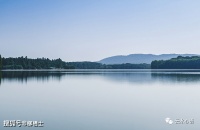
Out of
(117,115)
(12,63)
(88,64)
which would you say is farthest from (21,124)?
(88,64)

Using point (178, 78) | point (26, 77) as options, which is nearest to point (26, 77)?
point (26, 77)

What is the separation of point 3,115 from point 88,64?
508 ft

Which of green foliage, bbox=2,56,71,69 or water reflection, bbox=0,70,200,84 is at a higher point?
green foliage, bbox=2,56,71,69

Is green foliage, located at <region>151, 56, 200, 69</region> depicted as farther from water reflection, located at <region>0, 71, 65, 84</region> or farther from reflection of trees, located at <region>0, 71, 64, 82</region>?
reflection of trees, located at <region>0, 71, 64, 82</region>

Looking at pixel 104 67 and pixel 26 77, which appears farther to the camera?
pixel 104 67

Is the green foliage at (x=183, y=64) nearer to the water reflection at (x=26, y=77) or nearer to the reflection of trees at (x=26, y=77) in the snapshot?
the water reflection at (x=26, y=77)

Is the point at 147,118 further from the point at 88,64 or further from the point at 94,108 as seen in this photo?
the point at 88,64

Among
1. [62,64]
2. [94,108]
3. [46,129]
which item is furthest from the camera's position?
[62,64]

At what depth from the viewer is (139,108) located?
14805 mm

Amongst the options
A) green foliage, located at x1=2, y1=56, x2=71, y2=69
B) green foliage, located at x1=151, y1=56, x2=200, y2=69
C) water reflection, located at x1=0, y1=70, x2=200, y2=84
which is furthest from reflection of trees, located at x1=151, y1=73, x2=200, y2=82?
green foliage, located at x1=151, y1=56, x2=200, y2=69

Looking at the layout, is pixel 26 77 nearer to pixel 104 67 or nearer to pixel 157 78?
pixel 157 78

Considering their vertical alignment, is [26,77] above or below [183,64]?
below

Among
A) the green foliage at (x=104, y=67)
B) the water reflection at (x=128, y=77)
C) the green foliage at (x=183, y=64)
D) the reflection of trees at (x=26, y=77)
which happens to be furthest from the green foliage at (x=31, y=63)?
the reflection of trees at (x=26, y=77)

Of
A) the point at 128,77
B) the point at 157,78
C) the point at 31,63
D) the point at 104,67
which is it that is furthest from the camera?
the point at 104,67
